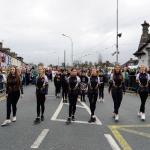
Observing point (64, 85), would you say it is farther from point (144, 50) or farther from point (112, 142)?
point (144, 50)

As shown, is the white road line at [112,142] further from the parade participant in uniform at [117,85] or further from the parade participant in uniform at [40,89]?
the parade participant in uniform at [40,89]

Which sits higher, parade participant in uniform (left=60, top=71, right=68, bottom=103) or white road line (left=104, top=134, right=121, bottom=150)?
parade participant in uniform (left=60, top=71, right=68, bottom=103)

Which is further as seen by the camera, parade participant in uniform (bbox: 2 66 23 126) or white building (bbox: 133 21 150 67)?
white building (bbox: 133 21 150 67)

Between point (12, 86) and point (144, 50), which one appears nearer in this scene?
point (12, 86)

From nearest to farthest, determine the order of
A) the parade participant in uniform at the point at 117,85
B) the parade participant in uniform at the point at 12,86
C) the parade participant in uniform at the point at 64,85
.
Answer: the parade participant in uniform at the point at 12,86
the parade participant in uniform at the point at 117,85
the parade participant in uniform at the point at 64,85

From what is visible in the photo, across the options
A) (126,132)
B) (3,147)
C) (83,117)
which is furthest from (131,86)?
(3,147)

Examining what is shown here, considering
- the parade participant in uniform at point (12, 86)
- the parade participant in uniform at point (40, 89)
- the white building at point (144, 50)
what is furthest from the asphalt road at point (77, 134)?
the white building at point (144, 50)

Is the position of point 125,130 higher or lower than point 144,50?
lower

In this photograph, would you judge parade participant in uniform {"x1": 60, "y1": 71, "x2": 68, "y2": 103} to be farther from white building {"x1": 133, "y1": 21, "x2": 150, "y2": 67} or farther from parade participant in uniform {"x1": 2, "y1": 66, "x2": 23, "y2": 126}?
white building {"x1": 133, "y1": 21, "x2": 150, "y2": 67}

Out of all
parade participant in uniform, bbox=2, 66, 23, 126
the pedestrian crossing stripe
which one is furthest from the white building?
parade participant in uniform, bbox=2, 66, 23, 126

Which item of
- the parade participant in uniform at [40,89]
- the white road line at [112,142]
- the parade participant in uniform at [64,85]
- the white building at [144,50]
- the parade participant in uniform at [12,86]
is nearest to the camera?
the white road line at [112,142]

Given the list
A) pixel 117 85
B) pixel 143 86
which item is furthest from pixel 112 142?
pixel 143 86

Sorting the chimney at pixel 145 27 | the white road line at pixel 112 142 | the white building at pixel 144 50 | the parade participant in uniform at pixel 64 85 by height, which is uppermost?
the chimney at pixel 145 27

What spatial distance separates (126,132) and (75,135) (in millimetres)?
1531
